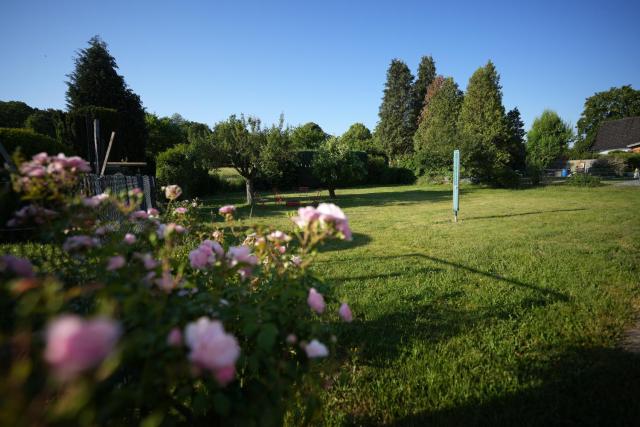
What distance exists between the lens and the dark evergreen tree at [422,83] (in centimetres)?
3972

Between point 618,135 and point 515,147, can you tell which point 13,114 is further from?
point 618,135

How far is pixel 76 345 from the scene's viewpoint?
467 millimetres

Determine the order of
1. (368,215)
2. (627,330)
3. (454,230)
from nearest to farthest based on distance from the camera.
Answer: (627,330), (454,230), (368,215)

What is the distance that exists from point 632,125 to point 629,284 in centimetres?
4522

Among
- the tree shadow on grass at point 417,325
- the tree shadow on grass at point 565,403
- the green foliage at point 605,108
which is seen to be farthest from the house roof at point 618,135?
the tree shadow on grass at point 565,403

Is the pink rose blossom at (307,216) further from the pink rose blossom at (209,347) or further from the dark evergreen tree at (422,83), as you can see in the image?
the dark evergreen tree at (422,83)

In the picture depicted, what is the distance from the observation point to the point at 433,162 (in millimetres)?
22469

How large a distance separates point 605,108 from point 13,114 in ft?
240

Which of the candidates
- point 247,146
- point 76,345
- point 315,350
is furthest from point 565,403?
point 247,146

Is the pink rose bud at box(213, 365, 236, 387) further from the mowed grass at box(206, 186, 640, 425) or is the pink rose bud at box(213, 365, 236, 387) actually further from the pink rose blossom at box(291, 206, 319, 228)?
the mowed grass at box(206, 186, 640, 425)

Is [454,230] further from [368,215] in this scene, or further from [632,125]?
[632,125]

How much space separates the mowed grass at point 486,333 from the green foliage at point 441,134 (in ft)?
52.3

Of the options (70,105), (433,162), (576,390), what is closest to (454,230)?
(576,390)

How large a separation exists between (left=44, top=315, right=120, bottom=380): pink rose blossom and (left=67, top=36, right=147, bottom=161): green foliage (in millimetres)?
17613
